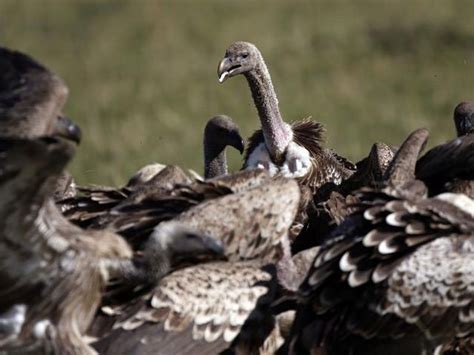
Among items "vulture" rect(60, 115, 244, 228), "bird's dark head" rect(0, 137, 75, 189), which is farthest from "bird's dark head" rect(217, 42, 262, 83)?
"bird's dark head" rect(0, 137, 75, 189)

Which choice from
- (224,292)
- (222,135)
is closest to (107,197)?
(224,292)

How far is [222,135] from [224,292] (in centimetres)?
316

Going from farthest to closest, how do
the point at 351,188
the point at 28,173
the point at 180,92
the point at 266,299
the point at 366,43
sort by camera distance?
the point at 366,43 → the point at 180,92 → the point at 351,188 → the point at 266,299 → the point at 28,173

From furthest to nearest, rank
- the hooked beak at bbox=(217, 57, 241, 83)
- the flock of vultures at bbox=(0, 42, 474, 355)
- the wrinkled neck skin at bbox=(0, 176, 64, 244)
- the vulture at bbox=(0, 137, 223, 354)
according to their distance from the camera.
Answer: the hooked beak at bbox=(217, 57, 241, 83), the flock of vultures at bbox=(0, 42, 474, 355), the vulture at bbox=(0, 137, 223, 354), the wrinkled neck skin at bbox=(0, 176, 64, 244)

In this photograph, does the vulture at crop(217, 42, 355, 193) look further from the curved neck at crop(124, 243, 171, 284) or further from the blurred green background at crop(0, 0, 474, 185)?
the blurred green background at crop(0, 0, 474, 185)

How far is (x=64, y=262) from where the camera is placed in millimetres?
6770

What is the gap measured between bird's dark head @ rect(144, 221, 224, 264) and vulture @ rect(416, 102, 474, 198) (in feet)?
5.31

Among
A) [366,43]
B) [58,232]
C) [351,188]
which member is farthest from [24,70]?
[366,43]

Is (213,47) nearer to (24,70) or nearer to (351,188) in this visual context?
(351,188)

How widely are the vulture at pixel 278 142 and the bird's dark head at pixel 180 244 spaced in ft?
8.91

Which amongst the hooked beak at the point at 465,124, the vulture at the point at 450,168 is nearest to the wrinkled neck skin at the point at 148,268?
the vulture at the point at 450,168

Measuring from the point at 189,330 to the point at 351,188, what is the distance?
2.20 meters

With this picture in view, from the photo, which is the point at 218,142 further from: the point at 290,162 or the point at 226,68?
the point at 290,162

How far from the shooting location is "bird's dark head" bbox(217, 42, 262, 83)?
9992 mm
